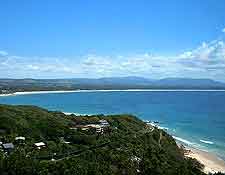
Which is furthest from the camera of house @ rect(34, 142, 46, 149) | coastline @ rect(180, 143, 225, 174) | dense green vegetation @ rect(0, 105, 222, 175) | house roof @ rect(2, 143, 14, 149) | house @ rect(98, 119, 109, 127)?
house @ rect(98, 119, 109, 127)

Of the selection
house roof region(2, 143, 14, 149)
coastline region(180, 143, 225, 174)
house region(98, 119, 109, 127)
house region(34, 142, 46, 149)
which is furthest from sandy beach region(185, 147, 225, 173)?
house roof region(2, 143, 14, 149)

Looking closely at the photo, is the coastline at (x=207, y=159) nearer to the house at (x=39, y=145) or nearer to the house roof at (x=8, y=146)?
the house at (x=39, y=145)


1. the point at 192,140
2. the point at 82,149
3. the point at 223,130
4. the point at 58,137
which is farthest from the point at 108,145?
the point at 223,130

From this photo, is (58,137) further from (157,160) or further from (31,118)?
(157,160)

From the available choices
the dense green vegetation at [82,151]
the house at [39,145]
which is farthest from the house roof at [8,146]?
the house at [39,145]

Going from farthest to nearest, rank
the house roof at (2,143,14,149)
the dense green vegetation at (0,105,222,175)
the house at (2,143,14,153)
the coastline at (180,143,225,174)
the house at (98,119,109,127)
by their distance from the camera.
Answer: the house at (98,119,109,127)
the coastline at (180,143,225,174)
the house roof at (2,143,14,149)
the house at (2,143,14,153)
the dense green vegetation at (0,105,222,175)

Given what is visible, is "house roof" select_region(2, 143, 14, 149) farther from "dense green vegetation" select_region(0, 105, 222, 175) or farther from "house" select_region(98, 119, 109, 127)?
"house" select_region(98, 119, 109, 127)

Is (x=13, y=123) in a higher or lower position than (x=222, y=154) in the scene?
higher

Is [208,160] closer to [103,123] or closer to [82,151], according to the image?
[103,123]
